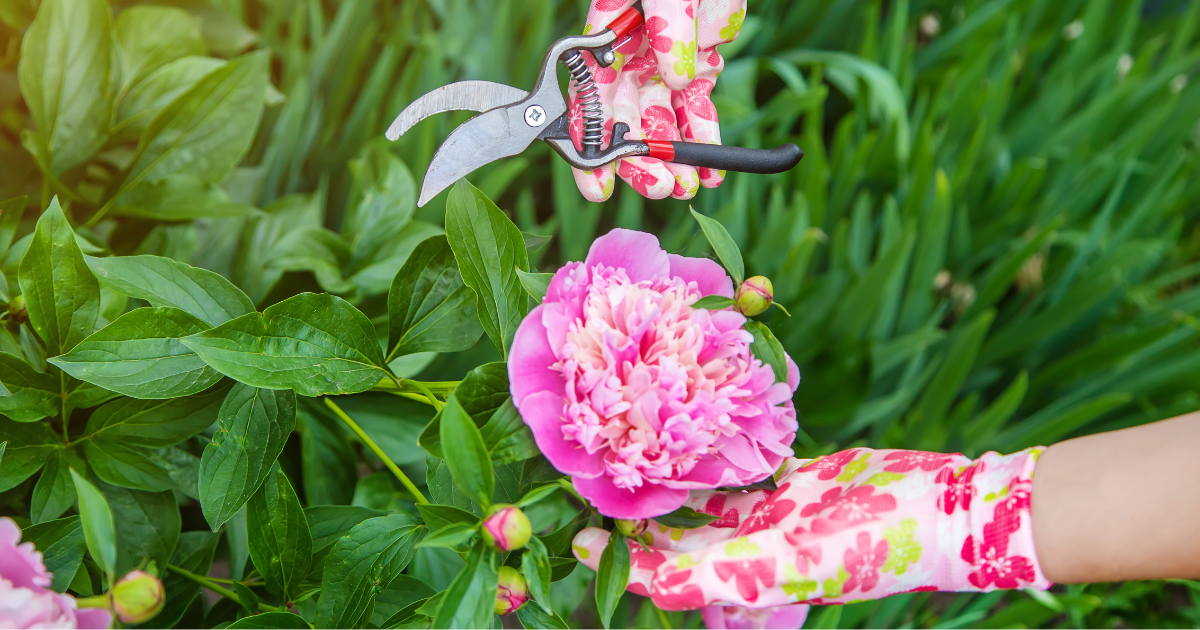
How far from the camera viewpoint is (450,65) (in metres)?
1.10

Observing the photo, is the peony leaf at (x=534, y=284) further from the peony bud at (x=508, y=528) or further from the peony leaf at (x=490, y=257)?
the peony bud at (x=508, y=528)

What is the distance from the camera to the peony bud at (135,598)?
0.36 m

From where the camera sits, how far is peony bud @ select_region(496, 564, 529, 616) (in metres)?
0.44

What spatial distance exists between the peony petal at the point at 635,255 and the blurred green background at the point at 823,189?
5.9 inches

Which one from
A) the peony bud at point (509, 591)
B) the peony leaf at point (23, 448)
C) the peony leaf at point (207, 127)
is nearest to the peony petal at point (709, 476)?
the peony bud at point (509, 591)

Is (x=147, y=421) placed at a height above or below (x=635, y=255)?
below

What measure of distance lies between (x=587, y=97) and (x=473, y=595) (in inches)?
16.2

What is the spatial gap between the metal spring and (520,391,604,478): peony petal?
279 millimetres

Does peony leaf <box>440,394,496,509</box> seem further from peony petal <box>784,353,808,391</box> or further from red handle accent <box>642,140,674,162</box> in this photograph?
red handle accent <box>642,140,674,162</box>

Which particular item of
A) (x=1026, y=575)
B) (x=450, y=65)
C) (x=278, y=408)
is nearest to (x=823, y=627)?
(x=1026, y=575)

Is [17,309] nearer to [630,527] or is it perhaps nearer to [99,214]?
[99,214]

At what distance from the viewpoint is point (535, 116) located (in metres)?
0.61

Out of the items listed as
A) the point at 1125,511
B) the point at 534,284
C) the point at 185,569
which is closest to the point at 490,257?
the point at 534,284

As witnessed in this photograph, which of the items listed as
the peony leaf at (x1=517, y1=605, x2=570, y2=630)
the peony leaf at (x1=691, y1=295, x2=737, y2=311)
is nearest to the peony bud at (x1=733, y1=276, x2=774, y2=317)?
the peony leaf at (x1=691, y1=295, x2=737, y2=311)
